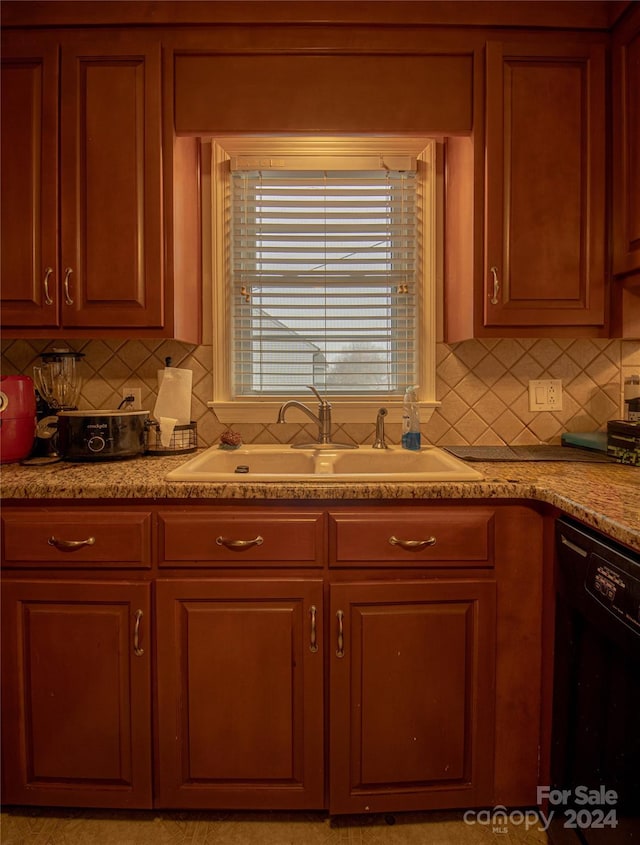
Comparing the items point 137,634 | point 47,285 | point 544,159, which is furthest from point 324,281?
point 137,634

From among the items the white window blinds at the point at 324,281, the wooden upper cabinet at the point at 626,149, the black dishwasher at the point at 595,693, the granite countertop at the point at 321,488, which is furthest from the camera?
the white window blinds at the point at 324,281

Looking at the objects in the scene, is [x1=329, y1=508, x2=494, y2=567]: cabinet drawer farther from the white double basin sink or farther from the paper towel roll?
the paper towel roll

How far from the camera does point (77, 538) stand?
1289mm

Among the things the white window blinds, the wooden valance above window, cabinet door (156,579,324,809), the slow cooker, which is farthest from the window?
cabinet door (156,579,324,809)

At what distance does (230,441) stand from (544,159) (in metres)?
1.46

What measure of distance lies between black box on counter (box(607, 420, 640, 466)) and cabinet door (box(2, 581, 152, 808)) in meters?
1.51

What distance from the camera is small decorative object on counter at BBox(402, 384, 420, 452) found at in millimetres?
1778

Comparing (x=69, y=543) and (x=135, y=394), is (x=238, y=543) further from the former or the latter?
(x=135, y=394)

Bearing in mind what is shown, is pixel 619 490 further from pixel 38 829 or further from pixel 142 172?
pixel 38 829

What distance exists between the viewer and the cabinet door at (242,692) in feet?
4.21

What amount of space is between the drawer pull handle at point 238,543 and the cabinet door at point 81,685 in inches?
9.5

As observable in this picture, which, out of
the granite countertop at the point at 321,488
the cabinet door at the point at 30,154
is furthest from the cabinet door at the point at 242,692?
the cabinet door at the point at 30,154

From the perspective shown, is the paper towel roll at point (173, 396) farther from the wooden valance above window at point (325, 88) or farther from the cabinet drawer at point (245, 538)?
the wooden valance above window at point (325, 88)

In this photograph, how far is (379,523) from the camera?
1.28 m
